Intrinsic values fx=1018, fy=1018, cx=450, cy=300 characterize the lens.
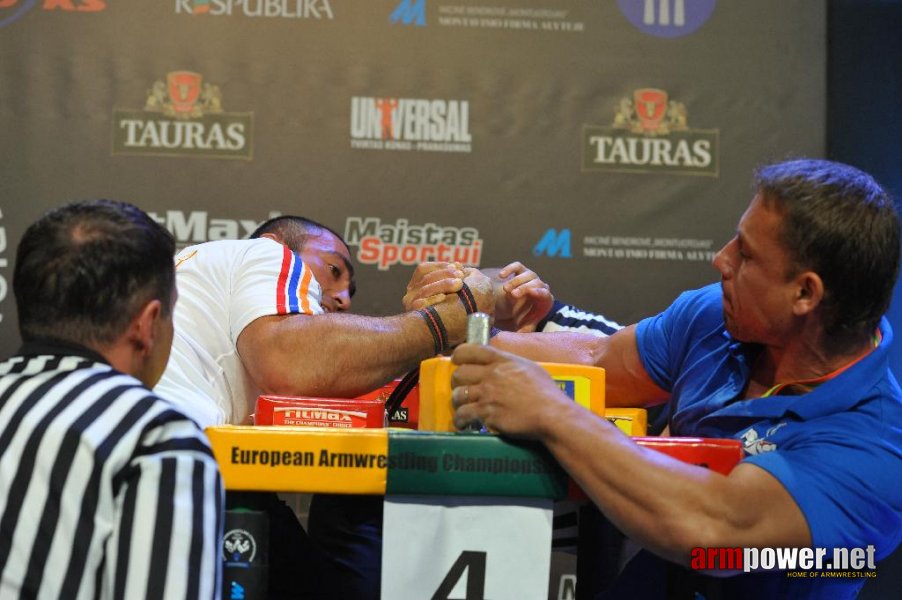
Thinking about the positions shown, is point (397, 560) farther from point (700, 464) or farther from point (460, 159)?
point (460, 159)

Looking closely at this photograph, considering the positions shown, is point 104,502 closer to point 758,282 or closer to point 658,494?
point 658,494

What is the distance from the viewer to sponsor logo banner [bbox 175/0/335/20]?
11.4ft

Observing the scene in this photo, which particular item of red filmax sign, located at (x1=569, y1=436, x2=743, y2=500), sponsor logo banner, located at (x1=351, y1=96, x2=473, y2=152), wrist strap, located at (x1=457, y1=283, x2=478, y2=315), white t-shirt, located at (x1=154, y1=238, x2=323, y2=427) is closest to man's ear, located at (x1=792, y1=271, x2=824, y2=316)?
red filmax sign, located at (x1=569, y1=436, x2=743, y2=500)

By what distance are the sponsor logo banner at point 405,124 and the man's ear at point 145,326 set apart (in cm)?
210

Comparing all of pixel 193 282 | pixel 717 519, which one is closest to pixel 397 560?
pixel 717 519

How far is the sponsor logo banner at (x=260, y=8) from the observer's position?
346 cm

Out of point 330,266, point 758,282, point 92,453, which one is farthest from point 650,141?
point 92,453

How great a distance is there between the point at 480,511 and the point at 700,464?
1.22 ft

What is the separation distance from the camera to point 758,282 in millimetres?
1883

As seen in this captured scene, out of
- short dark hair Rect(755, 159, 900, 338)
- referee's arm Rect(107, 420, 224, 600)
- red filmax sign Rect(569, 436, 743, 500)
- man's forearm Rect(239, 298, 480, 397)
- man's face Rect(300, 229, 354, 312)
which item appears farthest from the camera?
man's face Rect(300, 229, 354, 312)

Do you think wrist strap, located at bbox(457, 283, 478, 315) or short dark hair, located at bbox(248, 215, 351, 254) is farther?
short dark hair, located at bbox(248, 215, 351, 254)

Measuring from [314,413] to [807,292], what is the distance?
92 centimetres

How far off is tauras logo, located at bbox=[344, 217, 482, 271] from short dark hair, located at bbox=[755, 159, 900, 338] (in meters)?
1.68

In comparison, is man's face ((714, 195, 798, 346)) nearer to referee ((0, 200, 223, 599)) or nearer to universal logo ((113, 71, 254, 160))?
referee ((0, 200, 223, 599))
